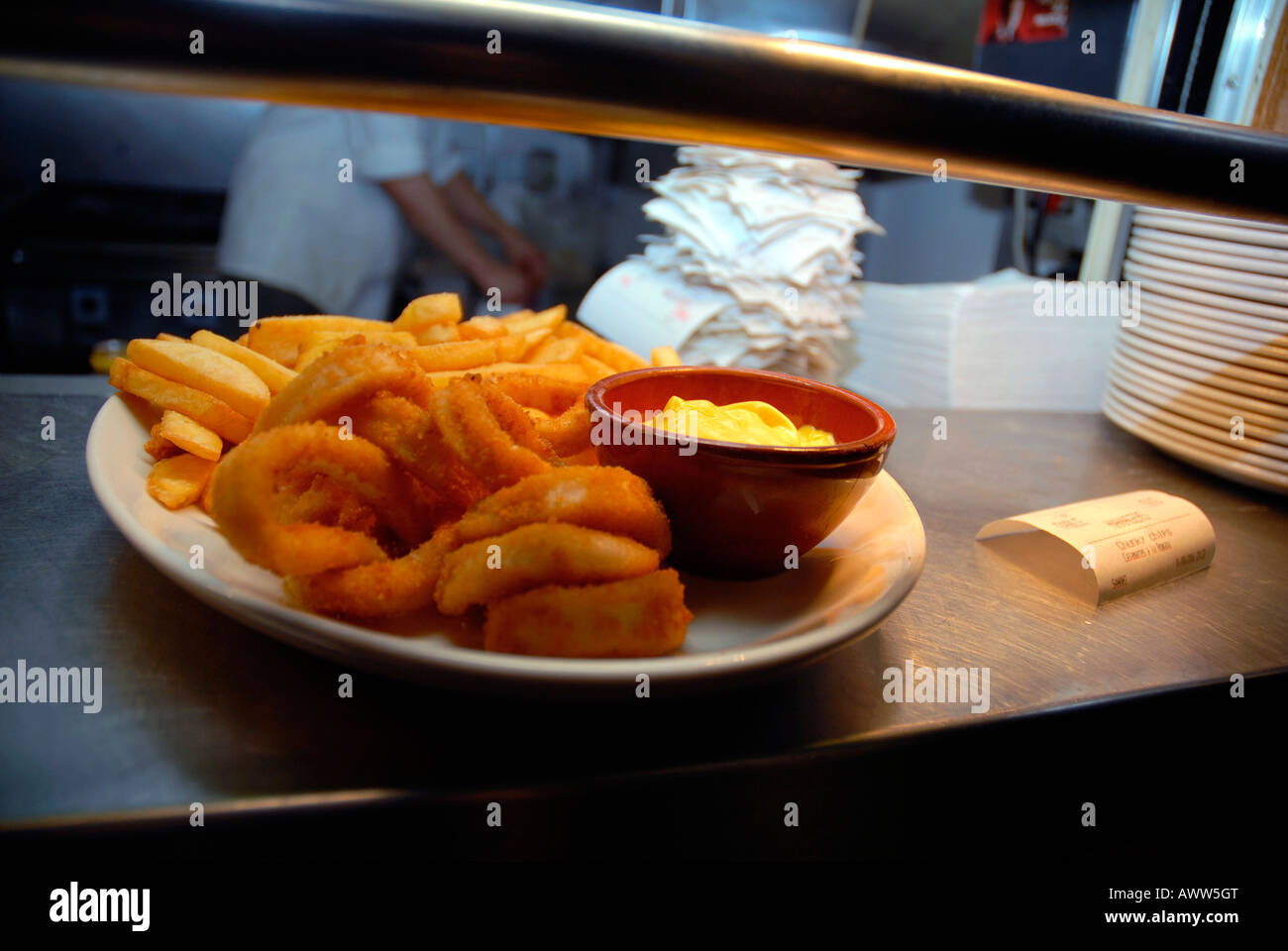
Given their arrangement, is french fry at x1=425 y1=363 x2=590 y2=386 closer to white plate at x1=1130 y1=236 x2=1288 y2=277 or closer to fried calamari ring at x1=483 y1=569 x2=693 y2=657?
fried calamari ring at x1=483 y1=569 x2=693 y2=657

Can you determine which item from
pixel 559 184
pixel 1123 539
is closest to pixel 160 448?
pixel 1123 539

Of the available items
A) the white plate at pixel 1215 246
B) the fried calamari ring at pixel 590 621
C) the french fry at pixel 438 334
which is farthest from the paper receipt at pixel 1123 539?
the french fry at pixel 438 334

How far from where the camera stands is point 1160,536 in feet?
4.02

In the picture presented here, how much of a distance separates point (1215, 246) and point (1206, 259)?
27 mm

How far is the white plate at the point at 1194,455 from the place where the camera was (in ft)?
5.23

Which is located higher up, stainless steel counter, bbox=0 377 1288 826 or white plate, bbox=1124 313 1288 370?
white plate, bbox=1124 313 1288 370

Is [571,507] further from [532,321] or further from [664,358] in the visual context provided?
[532,321]

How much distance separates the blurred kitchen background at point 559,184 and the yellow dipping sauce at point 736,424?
4.72 feet

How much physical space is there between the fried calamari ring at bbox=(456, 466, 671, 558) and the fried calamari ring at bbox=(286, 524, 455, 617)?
0.06m

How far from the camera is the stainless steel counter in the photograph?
2.26 ft

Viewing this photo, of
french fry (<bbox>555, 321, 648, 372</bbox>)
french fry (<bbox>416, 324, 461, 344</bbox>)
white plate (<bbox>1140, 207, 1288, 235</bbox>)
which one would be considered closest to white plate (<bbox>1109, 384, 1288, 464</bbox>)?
white plate (<bbox>1140, 207, 1288, 235</bbox>)

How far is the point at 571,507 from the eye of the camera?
0.82 m

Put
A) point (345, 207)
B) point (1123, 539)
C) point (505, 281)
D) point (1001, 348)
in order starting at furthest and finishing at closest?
point (505, 281) < point (345, 207) < point (1001, 348) < point (1123, 539)
